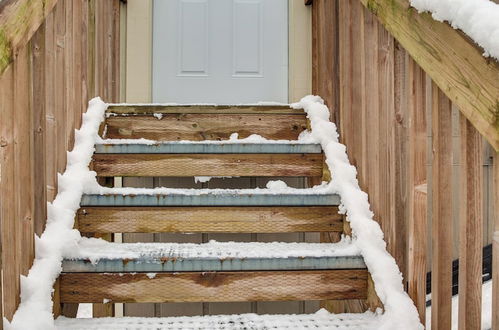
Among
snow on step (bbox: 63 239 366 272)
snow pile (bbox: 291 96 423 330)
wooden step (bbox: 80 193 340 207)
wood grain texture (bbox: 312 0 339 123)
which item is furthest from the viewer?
wood grain texture (bbox: 312 0 339 123)

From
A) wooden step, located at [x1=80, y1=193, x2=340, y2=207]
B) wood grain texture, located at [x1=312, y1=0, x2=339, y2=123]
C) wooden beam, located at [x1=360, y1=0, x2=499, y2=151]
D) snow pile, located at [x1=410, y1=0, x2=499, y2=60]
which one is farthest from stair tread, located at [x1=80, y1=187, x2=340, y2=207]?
snow pile, located at [x1=410, y1=0, x2=499, y2=60]

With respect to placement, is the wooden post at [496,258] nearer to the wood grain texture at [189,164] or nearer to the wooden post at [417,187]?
the wooden post at [417,187]

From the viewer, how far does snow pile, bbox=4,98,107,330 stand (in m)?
1.23

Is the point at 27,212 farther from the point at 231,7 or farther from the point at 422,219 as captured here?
the point at 231,7

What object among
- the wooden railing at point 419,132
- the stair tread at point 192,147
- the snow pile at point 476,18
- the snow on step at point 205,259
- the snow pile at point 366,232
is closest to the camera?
the snow pile at point 476,18

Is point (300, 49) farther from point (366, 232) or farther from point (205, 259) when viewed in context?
point (205, 259)

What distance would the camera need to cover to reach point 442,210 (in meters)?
1.17

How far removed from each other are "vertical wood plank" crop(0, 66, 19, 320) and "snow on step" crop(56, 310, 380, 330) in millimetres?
167

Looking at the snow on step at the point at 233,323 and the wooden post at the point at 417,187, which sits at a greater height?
the wooden post at the point at 417,187

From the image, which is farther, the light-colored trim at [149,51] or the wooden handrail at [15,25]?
the light-colored trim at [149,51]

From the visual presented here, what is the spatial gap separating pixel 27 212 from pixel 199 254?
0.48 meters

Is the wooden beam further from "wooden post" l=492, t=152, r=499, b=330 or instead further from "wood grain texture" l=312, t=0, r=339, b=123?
"wood grain texture" l=312, t=0, r=339, b=123

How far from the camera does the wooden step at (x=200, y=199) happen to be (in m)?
1.65

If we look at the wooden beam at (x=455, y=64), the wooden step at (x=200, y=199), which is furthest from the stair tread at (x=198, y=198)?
the wooden beam at (x=455, y=64)
